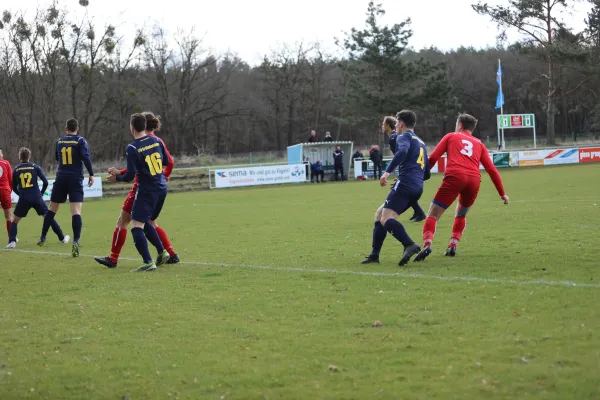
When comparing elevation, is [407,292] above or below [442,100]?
below

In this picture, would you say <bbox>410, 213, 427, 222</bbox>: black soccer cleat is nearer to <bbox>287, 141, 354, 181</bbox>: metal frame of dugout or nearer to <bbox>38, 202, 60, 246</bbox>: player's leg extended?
<bbox>38, 202, 60, 246</bbox>: player's leg extended

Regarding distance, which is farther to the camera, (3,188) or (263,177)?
(263,177)

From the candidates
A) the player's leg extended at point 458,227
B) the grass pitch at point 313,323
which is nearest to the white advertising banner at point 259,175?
the grass pitch at point 313,323

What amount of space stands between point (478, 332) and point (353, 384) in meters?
1.41

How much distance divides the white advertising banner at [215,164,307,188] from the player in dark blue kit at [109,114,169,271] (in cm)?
2584

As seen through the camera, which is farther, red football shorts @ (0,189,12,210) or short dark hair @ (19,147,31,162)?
red football shorts @ (0,189,12,210)

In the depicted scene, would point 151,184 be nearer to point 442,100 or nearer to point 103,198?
point 103,198

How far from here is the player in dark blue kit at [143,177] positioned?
30.2 ft

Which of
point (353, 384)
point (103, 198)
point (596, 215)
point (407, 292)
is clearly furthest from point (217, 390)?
point (103, 198)

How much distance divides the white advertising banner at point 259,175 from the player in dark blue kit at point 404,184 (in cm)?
2654

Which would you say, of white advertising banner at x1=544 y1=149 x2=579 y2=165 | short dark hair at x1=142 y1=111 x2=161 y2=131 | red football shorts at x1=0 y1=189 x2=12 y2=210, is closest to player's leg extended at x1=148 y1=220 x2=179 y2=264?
short dark hair at x1=142 y1=111 x2=161 y2=131

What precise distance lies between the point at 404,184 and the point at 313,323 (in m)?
3.42

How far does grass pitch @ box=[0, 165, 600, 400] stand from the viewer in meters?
4.33

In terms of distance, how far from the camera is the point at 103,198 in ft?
108
